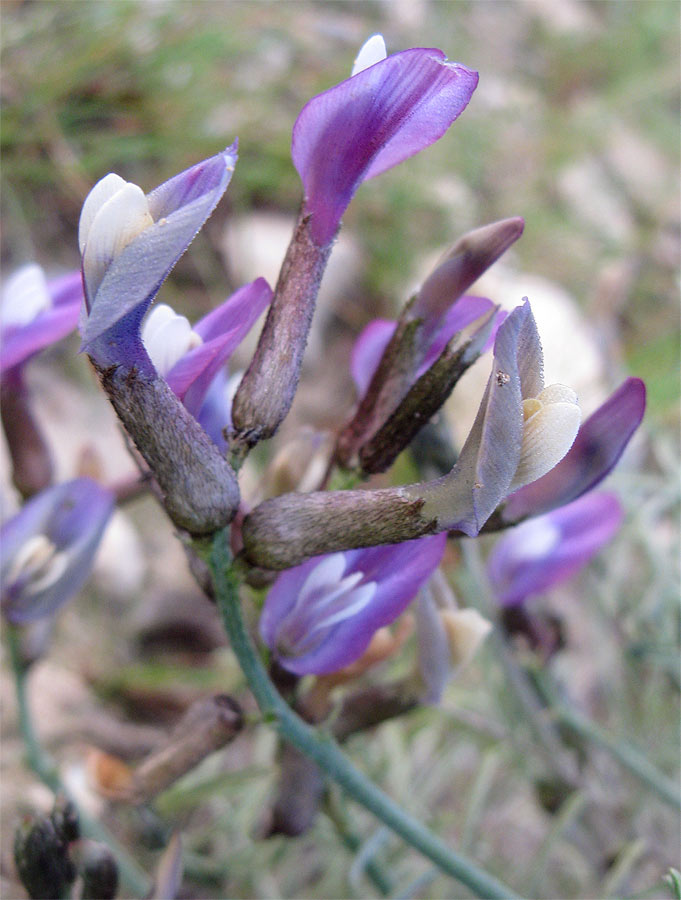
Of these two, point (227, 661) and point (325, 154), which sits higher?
point (325, 154)

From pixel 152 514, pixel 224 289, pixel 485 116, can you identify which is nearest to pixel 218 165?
pixel 152 514

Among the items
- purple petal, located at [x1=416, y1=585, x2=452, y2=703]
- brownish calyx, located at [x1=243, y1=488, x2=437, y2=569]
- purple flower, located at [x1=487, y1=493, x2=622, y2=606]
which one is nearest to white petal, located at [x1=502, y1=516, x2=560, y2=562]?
purple flower, located at [x1=487, y1=493, x2=622, y2=606]

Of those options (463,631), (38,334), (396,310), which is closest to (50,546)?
(38,334)

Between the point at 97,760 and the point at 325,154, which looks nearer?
the point at 325,154

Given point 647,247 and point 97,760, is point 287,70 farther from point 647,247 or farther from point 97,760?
point 97,760

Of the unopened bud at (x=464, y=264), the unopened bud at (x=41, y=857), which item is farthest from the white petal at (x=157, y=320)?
the unopened bud at (x=41, y=857)

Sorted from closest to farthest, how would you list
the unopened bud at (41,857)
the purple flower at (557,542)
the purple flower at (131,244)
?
the purple flower at (131,244)
the unopened bud at (41,857)
the purple flower at (557,542)

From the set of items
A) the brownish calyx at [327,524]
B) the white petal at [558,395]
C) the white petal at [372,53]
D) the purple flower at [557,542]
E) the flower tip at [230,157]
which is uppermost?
the white petal at [372,53]

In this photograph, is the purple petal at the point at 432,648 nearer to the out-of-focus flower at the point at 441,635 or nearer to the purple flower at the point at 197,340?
the out-of-focus flower at the point at 441,635
